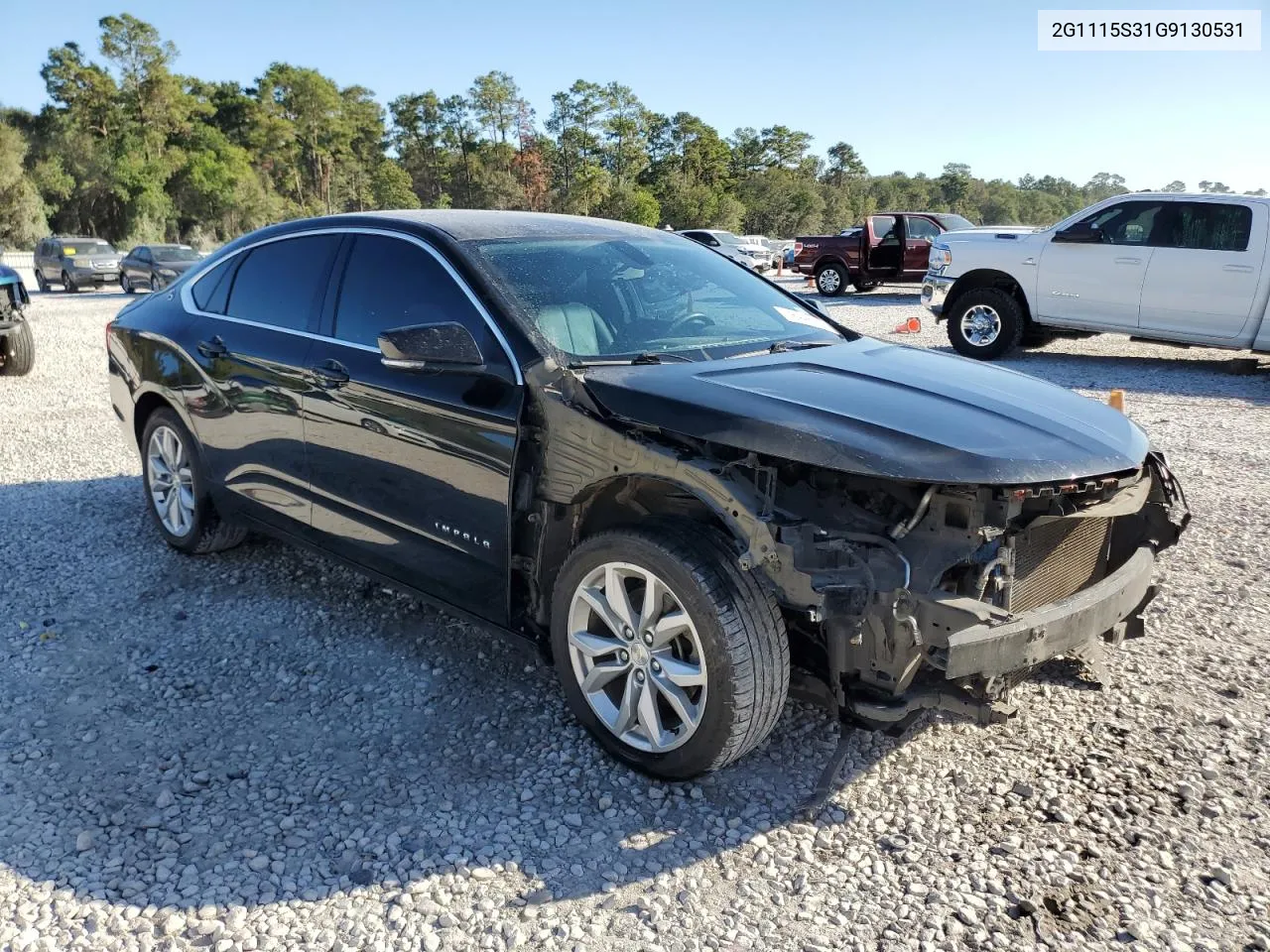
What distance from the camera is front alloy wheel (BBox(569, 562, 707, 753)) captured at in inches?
112

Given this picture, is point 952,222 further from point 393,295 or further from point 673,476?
point 673,476

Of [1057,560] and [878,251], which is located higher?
[878,251]

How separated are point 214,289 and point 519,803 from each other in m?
3.12

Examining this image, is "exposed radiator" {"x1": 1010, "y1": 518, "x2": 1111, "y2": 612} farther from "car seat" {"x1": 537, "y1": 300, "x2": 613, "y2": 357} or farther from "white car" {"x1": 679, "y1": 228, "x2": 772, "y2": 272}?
"white car" {"x1": 679, "y1": 228, "x2": 772, "y2": 272}

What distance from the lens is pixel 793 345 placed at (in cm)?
372

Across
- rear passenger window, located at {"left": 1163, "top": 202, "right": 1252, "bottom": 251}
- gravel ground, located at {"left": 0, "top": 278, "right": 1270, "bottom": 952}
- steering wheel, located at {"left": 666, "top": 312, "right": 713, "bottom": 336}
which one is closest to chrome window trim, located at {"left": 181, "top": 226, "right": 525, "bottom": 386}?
steering wheel, located at {"left": 666, "top": 312, "right": 713, "bottom": 336}

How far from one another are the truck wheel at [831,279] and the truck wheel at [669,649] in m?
19.9

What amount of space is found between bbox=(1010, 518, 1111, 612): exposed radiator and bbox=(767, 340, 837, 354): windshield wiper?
3.86ft

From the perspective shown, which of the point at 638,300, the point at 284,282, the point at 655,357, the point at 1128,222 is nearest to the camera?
the point at 655,357

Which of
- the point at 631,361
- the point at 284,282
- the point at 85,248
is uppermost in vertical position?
the point at 85,248

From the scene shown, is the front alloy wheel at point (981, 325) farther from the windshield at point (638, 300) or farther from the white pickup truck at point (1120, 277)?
the windshield at point (638, 300)

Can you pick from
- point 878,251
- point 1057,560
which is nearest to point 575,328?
point 1057,560

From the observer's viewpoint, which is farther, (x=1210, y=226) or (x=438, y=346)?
(x=1210, y=226)

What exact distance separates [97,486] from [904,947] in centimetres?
596
